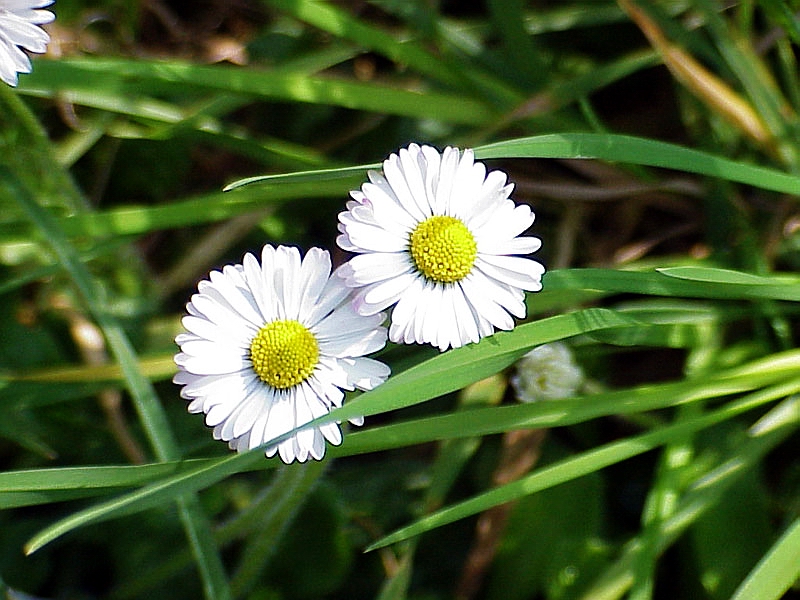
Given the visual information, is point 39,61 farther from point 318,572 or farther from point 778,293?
point 778,293

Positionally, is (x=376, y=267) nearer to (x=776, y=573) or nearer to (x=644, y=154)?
(x=644, y=154)

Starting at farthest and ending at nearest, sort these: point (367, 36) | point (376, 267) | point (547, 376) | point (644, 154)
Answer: point (367, 36) < point (547, 376) < point (644, 154) < point (376, 267)

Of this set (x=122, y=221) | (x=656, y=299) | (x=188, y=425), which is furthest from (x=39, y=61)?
(x=656, y=299)

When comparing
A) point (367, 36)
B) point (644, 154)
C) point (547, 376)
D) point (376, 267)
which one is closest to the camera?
point (376, 267)

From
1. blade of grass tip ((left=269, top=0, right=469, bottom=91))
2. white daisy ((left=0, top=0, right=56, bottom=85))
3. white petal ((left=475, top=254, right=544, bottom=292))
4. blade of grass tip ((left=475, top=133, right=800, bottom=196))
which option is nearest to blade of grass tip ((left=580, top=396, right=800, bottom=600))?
blade of grass tip ((left=475, top=133, right=800, bottom=196))

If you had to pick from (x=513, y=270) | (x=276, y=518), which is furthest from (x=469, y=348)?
(x=276, y=518)

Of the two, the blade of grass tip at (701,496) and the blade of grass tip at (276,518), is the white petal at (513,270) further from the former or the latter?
the blade of grass tip at (701,496)
